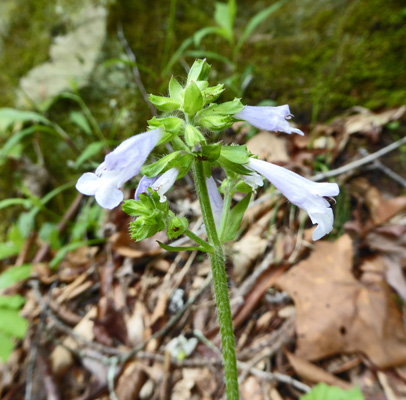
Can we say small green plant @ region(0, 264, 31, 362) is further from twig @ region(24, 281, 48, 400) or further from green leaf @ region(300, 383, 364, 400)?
green leaf @ region(300, 383, 364, 400)

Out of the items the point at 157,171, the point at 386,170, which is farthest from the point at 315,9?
→ the point at 157,171

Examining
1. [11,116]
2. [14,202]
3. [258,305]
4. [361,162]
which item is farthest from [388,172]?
[11,116]

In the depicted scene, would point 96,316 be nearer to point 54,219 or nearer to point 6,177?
point 54,219

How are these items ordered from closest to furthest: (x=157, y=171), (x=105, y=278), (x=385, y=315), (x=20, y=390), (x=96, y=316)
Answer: (x=157, y=171)
(x=385, y=315)
(x=20, y=390)
(x=96, y=316)
(x=105, y=278)

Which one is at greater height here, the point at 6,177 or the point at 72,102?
the point at 72,102

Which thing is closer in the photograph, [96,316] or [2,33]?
[96,316]

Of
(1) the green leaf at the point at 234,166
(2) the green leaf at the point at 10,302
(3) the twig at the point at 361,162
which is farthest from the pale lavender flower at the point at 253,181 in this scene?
(2) the green leaf at the point at 10,302

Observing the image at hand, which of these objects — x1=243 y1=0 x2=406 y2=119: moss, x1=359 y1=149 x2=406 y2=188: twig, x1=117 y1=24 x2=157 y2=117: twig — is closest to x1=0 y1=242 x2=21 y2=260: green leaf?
x1=117 y1=24 x2=157 y2=117: twig
